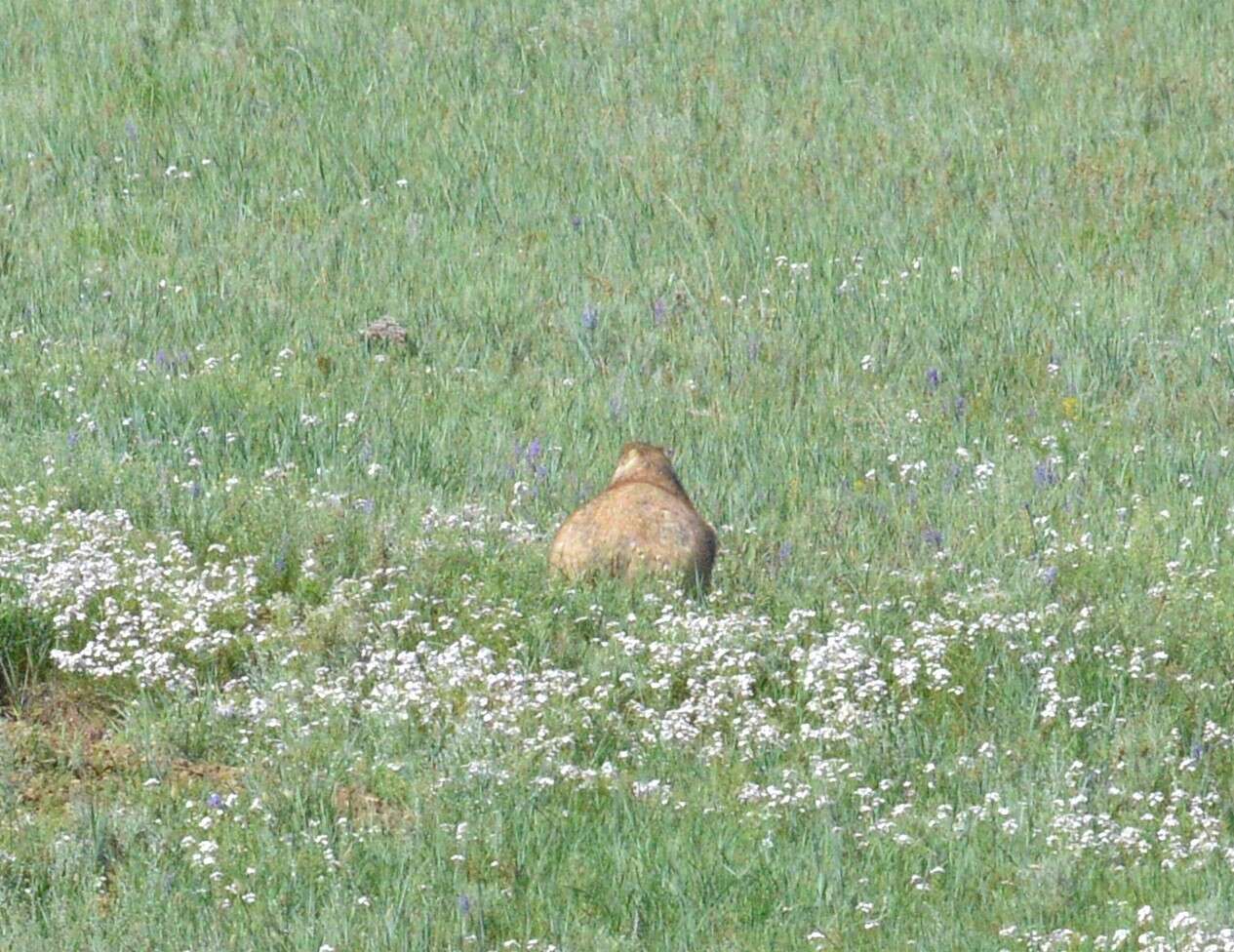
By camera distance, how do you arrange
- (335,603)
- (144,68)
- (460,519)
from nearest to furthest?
(335,603) → (460,519) → (144,68)

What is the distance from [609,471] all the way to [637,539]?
139 cm

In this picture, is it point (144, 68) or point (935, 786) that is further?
point (144, 68)

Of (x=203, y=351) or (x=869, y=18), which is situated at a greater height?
(x=869, y=18)

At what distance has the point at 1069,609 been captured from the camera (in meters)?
6.26

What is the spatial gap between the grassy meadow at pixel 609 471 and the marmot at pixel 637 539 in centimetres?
11

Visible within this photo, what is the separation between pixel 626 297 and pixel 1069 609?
12.2ft

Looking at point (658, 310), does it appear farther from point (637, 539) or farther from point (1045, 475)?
point (637, 539)

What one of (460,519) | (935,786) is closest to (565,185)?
(460,519)

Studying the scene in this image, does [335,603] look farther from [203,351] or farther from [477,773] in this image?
[203,351]

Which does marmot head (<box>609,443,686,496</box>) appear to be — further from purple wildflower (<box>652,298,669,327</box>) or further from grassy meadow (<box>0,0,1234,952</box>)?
purple wildflower (<box>652,298,669,327</box>)

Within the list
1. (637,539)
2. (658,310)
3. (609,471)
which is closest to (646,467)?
(637,539)

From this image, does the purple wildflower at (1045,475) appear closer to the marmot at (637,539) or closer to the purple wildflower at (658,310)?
the marmot at (637,539)

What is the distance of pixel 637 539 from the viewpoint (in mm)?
6164

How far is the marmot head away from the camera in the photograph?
6.57 metres
